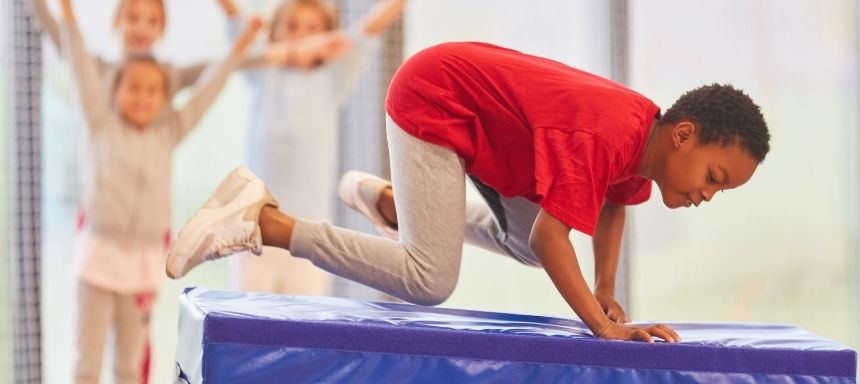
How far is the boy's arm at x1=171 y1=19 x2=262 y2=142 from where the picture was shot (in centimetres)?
320

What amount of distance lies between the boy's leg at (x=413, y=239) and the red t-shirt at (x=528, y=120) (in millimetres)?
46

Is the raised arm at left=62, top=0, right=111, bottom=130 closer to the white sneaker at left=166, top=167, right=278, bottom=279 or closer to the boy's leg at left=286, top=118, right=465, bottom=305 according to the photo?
the white sneaker at left=166, top=167, right=278, bottom=279

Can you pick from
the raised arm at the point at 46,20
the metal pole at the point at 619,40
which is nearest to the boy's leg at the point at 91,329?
the raised arm at the point at 46,20

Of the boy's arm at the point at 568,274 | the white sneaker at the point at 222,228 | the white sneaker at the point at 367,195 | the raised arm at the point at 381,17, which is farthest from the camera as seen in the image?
the raised arm at the point at 381,17

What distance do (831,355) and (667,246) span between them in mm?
1958

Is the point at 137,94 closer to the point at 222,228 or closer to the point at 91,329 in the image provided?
the point at 91,329

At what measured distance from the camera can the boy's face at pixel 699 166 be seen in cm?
196

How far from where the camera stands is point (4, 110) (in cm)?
320

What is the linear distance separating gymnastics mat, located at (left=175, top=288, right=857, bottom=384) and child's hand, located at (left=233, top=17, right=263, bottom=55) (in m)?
1.35

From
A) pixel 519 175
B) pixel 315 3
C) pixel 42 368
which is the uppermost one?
pixel 315 3

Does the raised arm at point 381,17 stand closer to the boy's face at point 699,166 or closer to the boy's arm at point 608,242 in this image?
the boy's arm at point 608,242

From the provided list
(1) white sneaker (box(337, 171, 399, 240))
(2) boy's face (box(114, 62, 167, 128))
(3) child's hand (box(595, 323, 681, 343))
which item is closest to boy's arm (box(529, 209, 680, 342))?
(3) child's hand (box(595, 323, 681, 343))

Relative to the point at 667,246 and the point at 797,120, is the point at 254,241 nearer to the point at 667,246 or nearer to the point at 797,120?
the point at 667,246

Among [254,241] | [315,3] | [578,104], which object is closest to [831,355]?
[578,104]
